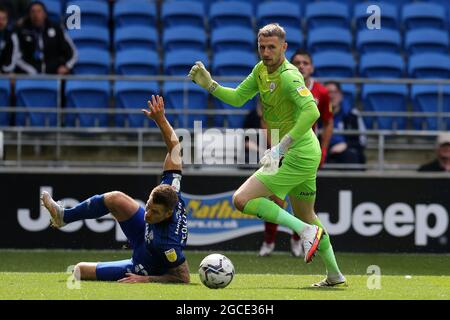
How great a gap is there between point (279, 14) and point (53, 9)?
366 cm

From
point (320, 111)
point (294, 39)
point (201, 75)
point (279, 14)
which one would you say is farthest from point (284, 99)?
point (279, 14)

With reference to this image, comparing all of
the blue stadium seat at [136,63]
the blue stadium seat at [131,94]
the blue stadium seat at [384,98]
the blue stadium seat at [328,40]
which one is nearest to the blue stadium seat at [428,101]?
the blue stadium seat at [384,98]

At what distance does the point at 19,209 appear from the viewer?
48.6 ft

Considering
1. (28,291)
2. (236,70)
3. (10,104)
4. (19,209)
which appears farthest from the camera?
(236,70)

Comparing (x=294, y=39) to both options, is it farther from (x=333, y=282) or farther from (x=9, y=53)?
(x=333, y=282)

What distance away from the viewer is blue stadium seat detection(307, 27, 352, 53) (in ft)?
60.6

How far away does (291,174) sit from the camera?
1027 centimetres

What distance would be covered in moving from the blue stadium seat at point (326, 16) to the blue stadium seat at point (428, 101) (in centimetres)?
227

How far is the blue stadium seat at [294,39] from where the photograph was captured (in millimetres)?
17986

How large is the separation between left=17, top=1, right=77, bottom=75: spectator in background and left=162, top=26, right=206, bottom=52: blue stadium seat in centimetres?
→ 224

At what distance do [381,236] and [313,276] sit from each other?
11.0ft

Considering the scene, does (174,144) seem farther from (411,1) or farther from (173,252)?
(411,1)

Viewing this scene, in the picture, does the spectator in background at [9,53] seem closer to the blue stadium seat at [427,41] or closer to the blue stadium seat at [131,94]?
the blue stadium seat at [131,94]
